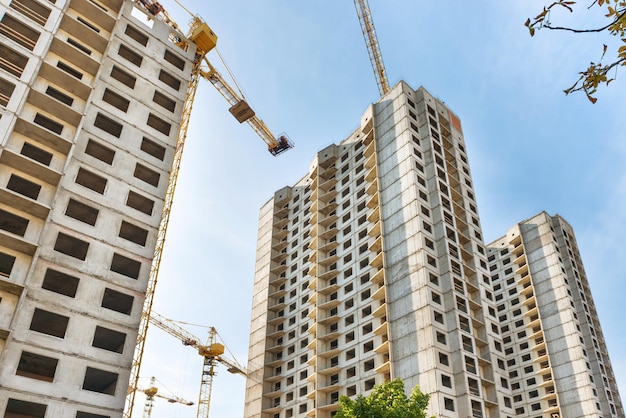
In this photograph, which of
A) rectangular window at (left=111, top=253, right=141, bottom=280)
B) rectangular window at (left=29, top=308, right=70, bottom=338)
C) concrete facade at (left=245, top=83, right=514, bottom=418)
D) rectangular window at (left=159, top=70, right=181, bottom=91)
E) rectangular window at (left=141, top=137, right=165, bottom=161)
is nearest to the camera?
rectangular window at (left=29, top=308, right=70, bottom=338)

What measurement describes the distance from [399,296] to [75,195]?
103 ft

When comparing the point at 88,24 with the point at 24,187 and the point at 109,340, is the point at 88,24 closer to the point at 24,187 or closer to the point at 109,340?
the point at 24,187

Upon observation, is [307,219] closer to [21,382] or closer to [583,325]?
[583,325]

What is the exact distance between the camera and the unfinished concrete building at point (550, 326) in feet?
216

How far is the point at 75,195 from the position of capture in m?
34.8

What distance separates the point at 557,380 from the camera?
221 ft

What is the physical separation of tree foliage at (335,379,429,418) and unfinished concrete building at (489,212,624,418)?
156 feet

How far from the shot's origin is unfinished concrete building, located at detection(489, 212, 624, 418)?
216 ft

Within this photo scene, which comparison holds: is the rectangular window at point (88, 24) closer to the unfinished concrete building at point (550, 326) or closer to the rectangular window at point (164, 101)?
the rectangular window at point (164, 101)

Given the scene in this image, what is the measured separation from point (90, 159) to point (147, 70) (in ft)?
36.3

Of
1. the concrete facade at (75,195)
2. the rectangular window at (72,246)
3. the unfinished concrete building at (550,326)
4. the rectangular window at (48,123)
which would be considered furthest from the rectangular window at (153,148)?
the unfinished concrete building at (550,326)

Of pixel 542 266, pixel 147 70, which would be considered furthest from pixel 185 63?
pixel 542 266

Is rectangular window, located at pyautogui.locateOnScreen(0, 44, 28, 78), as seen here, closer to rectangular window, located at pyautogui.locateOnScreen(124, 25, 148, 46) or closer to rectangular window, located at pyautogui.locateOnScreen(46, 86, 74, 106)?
rectangular window, located at pyautogui.locateOnScreen(46, 86, 74, 106)

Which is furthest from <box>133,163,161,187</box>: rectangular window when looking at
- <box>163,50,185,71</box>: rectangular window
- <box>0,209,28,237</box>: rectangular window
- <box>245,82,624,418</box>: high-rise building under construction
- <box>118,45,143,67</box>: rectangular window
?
<box>245,82,624,418</box>: high-rise building under construction
